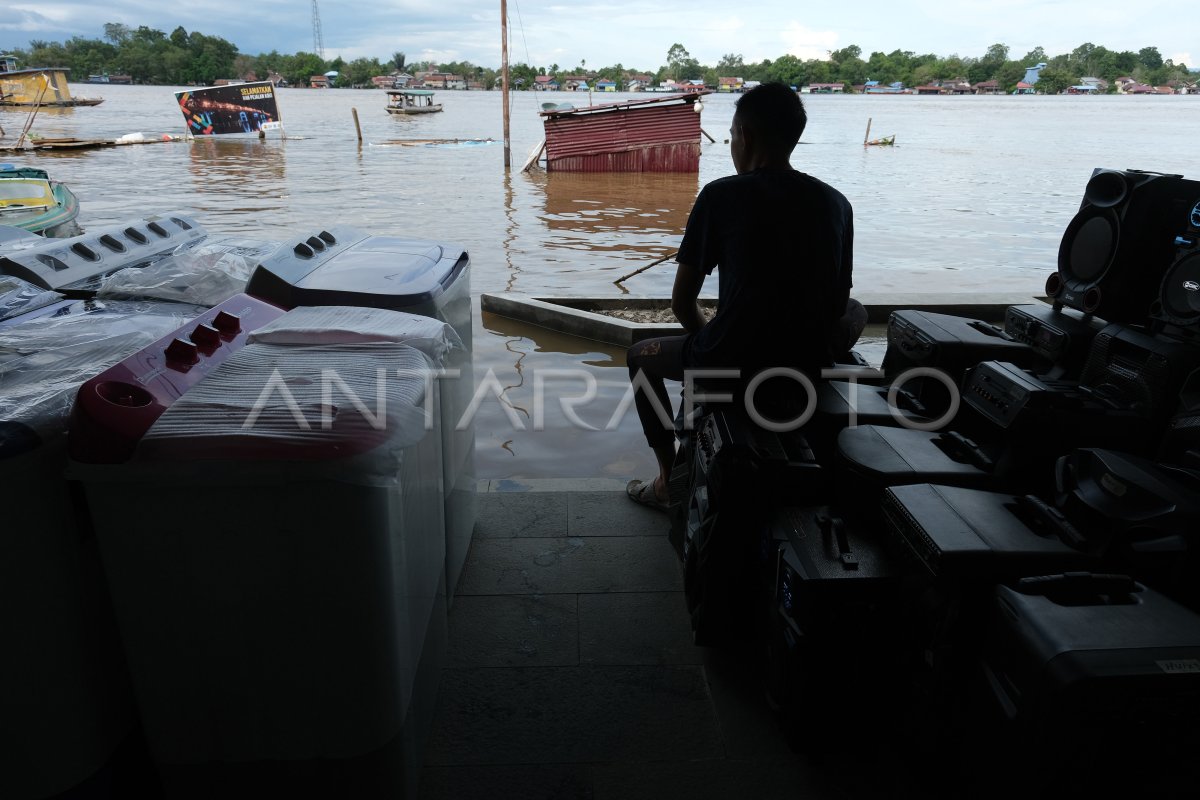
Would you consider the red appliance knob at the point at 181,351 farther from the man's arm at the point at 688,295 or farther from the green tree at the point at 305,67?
the green tree at the point at 305,67

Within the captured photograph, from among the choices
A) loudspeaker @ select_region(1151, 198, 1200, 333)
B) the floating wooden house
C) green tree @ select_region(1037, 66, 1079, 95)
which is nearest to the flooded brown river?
the floating wooden house

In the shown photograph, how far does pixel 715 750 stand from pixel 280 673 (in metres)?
1.21

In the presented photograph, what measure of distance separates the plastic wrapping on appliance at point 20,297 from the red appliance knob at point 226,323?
0.68 meters

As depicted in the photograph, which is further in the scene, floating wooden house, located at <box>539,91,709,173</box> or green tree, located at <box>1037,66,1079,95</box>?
green tree, located at <box>1037,66,1079,95</box>

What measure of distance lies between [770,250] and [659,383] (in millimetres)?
951

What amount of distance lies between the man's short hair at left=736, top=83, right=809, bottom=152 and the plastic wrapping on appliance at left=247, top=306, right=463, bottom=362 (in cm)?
135

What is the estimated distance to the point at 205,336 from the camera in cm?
194

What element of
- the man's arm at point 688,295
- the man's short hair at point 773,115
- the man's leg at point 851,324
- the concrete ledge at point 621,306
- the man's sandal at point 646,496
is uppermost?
the man's short hair at point 773,115

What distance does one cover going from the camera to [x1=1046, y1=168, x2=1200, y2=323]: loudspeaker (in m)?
3.11

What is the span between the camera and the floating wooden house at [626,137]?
2405cm

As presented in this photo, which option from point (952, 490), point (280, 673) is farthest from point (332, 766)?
point (952, 490)

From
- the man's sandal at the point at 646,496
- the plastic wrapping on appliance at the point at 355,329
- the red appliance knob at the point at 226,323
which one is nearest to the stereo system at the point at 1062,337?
the man's sandal at the point at 646,496

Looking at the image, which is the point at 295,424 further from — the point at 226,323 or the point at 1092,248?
the point at 1092,248

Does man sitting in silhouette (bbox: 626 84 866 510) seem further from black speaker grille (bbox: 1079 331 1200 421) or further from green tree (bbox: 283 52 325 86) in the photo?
green tree (bbox: 283 52 325 86)
